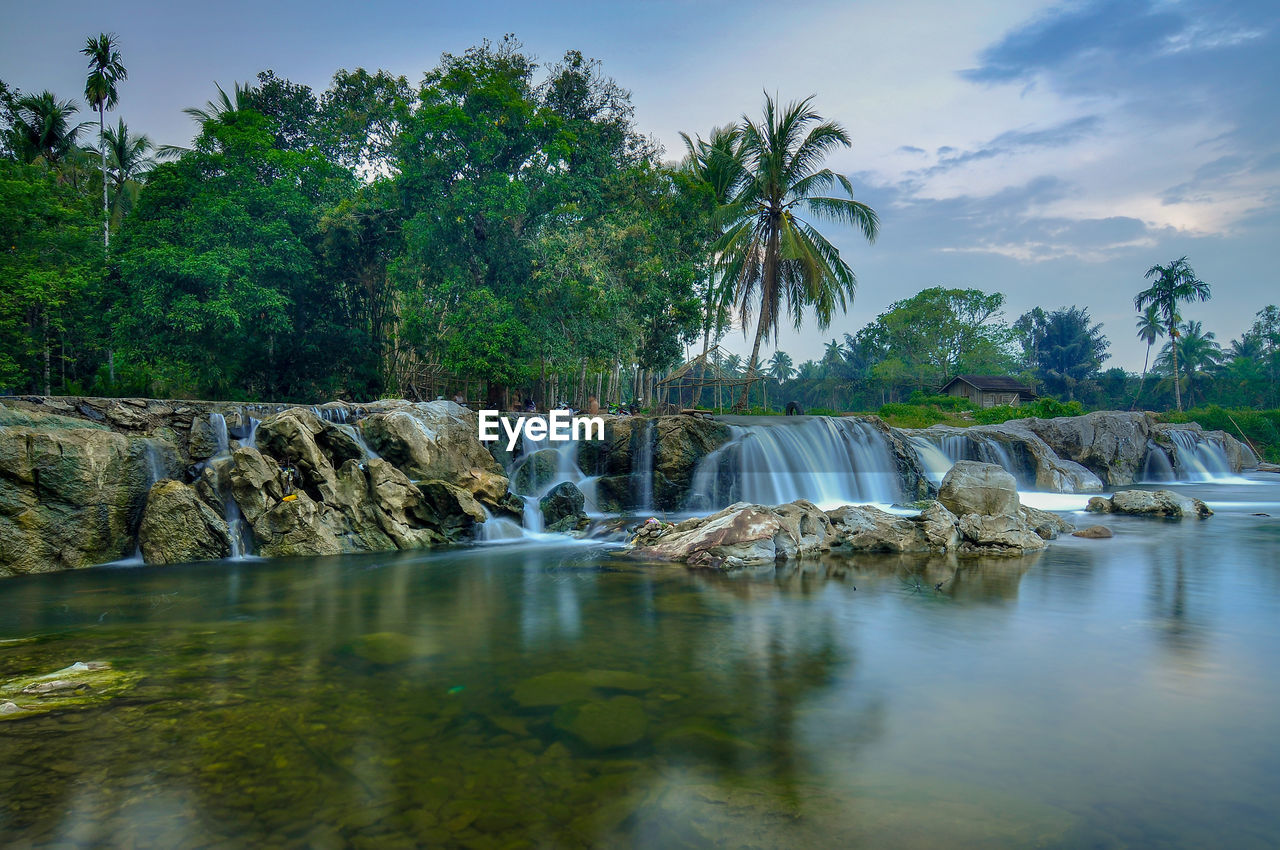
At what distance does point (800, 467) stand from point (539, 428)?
617 cm

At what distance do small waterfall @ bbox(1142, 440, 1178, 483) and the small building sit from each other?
50.1 ft

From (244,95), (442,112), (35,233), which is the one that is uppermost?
(244,95)

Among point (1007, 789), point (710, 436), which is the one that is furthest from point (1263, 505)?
point (1007, 789)

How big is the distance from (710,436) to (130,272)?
16.7 metres

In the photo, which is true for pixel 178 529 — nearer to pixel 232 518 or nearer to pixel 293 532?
pixel 232 518

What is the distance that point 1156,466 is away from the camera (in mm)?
22469

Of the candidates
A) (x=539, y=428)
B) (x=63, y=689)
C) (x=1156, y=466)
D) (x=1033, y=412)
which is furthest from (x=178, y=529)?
(x=1033, y=412)

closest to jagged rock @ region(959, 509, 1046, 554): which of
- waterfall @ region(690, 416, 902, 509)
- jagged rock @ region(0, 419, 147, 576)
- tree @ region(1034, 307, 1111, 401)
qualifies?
waterfall @ region(690, 416, 902, 509)

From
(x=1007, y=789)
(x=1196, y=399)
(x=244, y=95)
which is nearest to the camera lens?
(x=1007, y=789)

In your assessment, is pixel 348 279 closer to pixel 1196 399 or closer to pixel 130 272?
pixel 130 272

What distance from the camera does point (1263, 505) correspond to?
15703mm

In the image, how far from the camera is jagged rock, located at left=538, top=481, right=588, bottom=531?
39.9ft

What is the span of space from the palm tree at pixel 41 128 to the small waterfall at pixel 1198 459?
43448 millimetres

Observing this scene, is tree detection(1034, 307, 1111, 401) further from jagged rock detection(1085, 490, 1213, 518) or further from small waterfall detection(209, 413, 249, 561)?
small waterfall detection(209, 413, 249, 561)
